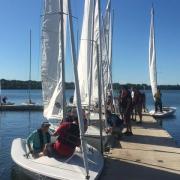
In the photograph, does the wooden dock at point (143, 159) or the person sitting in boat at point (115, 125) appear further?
the person sitting in boat at point (115, 125)

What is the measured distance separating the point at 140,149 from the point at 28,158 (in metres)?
4.00

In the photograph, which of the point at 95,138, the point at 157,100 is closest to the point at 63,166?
the point at 95,138

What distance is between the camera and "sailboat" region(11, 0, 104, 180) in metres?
9.56

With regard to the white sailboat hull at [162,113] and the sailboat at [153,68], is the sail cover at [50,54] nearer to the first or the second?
the white sailboat hull at [162,113]

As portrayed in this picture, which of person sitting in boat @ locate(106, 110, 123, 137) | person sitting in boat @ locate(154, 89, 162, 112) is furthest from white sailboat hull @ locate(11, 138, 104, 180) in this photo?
person sitting in boat @ locate(154, 89, 162, 112)

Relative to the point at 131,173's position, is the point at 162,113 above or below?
above

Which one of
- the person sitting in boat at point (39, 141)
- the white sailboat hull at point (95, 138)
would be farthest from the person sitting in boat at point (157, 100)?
the person sitting in boat at point (39, 141)

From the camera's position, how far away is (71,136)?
409 inches

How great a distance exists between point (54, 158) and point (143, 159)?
9.79ft

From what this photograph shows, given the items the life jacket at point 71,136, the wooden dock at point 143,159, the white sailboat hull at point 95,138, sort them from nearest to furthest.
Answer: the life jacket at point 71,136
the wooden dock at point 143,159
the white sailboat hull at point 95,138

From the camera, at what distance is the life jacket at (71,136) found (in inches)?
407

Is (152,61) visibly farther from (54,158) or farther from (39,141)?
(54,158)

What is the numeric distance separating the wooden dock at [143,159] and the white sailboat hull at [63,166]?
0.37 m

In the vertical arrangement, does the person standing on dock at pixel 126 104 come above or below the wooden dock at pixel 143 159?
above
